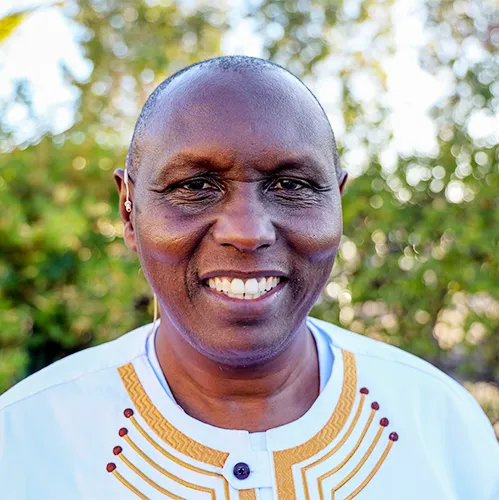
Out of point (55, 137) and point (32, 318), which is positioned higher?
point (55, 137)

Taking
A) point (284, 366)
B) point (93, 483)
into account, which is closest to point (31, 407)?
point (93, 483)

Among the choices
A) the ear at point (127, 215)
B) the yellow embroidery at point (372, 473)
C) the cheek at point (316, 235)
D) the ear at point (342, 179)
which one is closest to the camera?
the cheek at point (316, 235)

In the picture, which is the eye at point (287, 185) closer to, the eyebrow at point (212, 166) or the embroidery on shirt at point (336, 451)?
the eyebrow at point (212, 166)

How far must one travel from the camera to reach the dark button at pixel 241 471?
1.71 m

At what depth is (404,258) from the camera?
4137mm

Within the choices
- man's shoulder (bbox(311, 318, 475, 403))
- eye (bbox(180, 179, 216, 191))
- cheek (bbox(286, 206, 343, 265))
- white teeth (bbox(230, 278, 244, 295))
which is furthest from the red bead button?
eye (bbox(180, 179, 216, 191))

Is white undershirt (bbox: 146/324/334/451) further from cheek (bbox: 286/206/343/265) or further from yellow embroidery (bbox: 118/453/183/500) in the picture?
cheek (bbox: 286/206/343/265)

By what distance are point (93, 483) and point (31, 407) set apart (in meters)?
0.28

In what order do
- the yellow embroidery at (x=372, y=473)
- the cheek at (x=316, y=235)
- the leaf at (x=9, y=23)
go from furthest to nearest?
the leaf at (x=9, y=23)
the yellow embroidery at (x=372, y=473)
the cheek at (x=316, y=235)

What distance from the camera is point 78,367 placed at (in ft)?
6.44

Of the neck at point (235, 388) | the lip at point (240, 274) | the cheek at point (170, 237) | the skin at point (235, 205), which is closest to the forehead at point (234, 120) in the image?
the skin at point (235, 205)

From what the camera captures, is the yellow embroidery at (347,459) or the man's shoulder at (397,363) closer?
the yellow embroidery at (347,459)

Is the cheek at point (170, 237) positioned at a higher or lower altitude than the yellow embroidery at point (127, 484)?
higher

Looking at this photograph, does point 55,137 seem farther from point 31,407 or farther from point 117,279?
point 31,407
